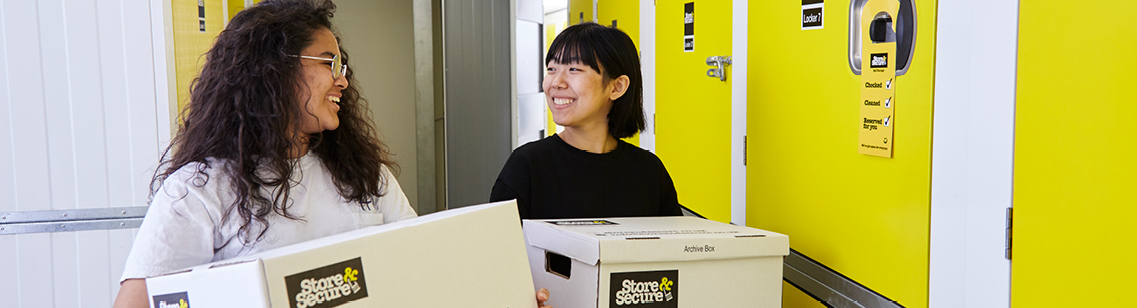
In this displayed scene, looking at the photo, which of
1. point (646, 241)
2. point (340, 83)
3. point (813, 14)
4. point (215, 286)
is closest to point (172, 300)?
point (215, 286)

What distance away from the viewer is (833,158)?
5.17ft

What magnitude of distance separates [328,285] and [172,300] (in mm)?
214

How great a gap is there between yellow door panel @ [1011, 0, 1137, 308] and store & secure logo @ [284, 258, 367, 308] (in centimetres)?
96

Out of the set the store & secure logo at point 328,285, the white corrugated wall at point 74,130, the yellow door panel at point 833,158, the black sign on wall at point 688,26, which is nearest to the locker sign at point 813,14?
the yellow door panel at point 833,158

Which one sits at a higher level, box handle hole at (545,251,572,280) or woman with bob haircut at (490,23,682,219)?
woman with bob haircut at (490,23,682,219)

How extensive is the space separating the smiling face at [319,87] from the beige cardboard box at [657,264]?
46 cm

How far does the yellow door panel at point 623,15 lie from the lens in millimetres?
3395

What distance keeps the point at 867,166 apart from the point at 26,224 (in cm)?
241

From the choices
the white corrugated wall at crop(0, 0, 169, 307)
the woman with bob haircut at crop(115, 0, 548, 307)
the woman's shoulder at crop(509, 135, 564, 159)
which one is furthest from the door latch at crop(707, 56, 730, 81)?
the white corrugated wall at crop(0, 0, 169, 307)

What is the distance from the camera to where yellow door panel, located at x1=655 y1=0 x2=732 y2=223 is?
2305 millimetres

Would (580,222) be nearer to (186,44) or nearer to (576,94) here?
(576,94)

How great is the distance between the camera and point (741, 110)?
2123mm

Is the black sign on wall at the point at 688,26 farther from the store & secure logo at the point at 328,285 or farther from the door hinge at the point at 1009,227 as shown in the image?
the store & secure logo at the point at 328,285

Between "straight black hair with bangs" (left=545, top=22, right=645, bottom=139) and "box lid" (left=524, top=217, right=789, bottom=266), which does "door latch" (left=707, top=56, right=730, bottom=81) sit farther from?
"box lid" (left=524, top=217, right=789, bottom=266)
